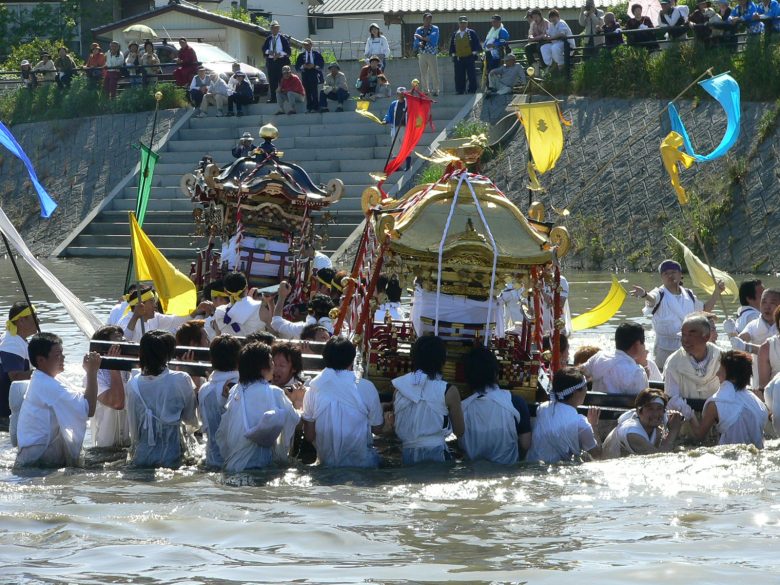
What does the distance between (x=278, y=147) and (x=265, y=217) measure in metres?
13.9

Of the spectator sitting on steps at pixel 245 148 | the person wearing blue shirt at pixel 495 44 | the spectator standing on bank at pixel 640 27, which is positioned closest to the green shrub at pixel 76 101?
the person wearing blue shirt at pixel 495 44

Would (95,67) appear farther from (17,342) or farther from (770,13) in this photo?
(17,342)

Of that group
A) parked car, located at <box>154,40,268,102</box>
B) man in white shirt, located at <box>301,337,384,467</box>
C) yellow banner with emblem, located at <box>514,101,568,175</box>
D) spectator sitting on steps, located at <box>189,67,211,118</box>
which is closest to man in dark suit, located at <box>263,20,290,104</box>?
parked car, located at <box>154,40,268,102</box>

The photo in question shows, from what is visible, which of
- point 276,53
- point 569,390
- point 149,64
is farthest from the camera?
point 149,64

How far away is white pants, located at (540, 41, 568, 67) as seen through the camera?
2759 cm

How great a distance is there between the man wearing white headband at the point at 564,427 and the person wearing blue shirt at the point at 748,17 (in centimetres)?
1683

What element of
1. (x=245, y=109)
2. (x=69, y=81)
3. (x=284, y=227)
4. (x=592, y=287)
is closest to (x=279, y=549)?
(x=284, y=227)

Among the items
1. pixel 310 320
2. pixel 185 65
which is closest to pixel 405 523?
pixel 310 320

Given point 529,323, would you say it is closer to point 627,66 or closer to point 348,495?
point 348,495

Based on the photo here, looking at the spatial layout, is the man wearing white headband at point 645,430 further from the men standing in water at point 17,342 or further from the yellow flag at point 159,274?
the men standing in water at point 17,342

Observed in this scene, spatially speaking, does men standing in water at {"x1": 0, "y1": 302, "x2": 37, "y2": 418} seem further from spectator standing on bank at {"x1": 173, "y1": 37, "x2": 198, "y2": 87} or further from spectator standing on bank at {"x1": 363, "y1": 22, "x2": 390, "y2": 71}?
spectator standing on bank at {"x1": 173, "y1": 37, "x2": 198, "y2": 87}

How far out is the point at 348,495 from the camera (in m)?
8.89

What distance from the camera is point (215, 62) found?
34031mm

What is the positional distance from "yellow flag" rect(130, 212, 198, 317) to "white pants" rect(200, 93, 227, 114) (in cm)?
2025
